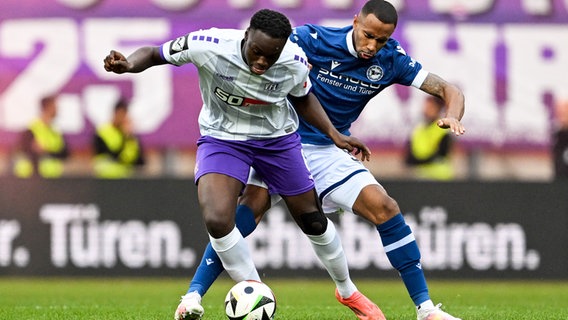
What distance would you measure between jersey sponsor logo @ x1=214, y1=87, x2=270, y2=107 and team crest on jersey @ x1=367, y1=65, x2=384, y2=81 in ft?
3.49

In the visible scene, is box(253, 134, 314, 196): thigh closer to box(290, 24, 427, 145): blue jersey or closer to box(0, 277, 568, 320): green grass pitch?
box(290, 24, 427, 145): blue jersey

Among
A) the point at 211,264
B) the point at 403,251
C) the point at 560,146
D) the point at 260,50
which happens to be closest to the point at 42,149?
the point at 560,146

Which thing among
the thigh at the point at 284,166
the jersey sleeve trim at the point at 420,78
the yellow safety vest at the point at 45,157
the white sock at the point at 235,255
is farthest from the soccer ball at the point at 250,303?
the yellow safety vest at the point at 45,157

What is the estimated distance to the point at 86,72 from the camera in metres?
15.9

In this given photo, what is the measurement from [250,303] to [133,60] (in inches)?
69.9

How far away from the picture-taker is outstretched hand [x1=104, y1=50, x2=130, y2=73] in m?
7.56

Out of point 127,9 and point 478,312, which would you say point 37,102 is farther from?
point 478,312

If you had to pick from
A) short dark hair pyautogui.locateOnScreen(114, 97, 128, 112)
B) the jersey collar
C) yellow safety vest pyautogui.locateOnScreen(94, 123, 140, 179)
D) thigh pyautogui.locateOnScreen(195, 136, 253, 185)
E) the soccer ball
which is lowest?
yellow safety vest pyautogui.locateOnScreen(94, 123, 140, 179)

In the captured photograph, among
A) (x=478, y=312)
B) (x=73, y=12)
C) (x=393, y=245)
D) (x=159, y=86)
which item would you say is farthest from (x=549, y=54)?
(x=393, y=245)

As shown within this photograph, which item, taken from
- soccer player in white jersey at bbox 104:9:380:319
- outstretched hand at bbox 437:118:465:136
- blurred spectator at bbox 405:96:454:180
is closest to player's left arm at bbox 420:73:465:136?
outstretched hand at bbox 437:118:465:136

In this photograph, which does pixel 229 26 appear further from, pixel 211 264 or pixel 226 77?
pixel 226 77

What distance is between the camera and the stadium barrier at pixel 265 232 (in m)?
14.1

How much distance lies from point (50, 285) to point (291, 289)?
283 centimetres

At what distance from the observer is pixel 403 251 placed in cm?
811
